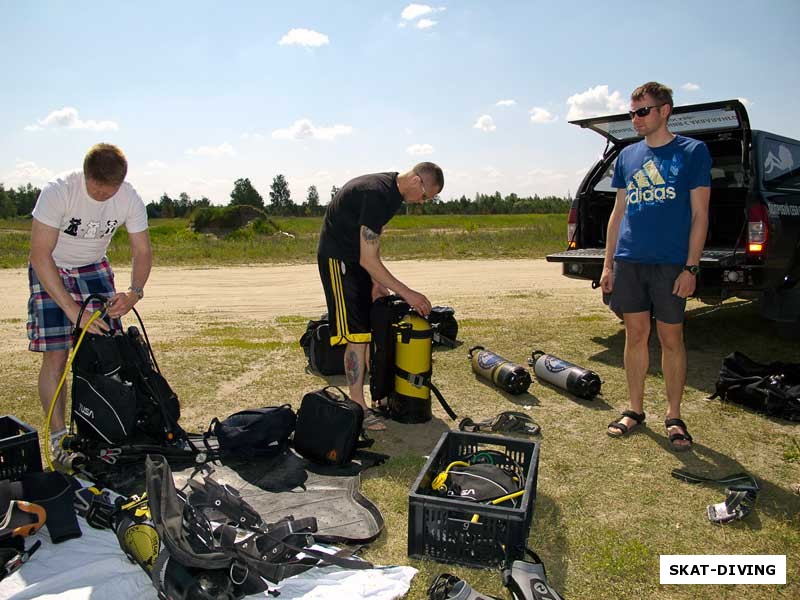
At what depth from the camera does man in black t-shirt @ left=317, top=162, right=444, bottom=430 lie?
4.00 meters

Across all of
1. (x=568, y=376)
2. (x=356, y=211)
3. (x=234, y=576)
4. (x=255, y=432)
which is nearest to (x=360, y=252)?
(x=356, y=211)

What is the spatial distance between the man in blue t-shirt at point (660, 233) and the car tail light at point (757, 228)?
64.3 inches

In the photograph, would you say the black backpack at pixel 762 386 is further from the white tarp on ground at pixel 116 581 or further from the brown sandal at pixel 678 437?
the white tarp on ground at pixel 116 581

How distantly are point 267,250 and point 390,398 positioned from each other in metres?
14.7

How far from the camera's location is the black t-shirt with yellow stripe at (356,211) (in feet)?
13.1

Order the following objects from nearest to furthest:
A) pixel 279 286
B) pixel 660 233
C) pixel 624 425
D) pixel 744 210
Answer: pixel 660 233 < pixel 624 425 < pixel 744 210 < pixel 279 286

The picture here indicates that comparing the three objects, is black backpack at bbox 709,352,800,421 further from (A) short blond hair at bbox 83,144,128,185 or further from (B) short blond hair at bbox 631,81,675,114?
(A) short blond hair at bbox 83,144,128,185

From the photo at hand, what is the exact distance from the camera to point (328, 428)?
363cm

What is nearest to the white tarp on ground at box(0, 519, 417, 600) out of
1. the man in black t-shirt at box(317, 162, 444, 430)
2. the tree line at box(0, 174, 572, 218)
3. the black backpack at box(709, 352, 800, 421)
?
the man in black t-shirt at box(317, 162, 444, 430)

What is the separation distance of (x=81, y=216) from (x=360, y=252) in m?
1.69

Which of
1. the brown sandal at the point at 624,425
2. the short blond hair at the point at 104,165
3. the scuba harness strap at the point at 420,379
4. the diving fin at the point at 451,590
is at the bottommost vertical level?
the diving fin at the point at 451,590

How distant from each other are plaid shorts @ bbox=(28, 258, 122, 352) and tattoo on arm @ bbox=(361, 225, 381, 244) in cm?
161

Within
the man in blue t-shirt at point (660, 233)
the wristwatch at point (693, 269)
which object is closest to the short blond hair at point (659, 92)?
the man in blue t-shirt at point (660, 233)

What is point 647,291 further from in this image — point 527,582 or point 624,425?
point 527,582
